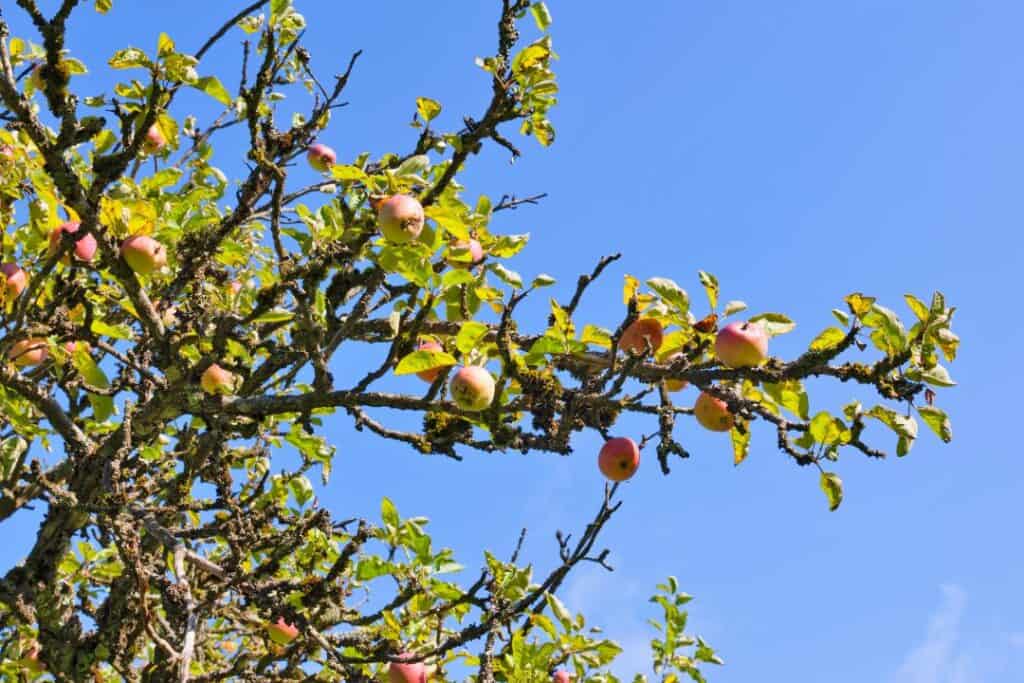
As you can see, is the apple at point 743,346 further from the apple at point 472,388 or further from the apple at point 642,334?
the apple at point 472,388

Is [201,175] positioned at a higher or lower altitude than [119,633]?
higher

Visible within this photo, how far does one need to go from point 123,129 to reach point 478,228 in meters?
1.52

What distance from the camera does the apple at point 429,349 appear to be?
364cm

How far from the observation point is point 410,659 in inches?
161

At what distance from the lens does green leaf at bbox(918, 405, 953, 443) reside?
124 inches

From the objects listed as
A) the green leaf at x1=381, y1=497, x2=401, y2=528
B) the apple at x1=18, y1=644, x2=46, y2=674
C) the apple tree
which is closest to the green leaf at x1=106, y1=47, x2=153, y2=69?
the apple tree

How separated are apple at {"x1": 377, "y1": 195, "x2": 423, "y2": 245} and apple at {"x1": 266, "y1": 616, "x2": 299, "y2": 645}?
2394 millimetres

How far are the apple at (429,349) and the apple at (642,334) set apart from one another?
752mm

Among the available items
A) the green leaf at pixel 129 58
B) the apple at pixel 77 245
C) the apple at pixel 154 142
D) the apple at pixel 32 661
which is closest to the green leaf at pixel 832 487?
the green leaf at pixel 129 58

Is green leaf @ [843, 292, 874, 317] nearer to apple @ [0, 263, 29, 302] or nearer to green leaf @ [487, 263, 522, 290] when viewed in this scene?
green leaf @ [487, 263, 522, 290]

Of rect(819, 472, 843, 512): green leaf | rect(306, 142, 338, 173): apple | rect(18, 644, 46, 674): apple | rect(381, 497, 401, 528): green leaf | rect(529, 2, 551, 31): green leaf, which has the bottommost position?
rect(18, 644, 46, 674): apple

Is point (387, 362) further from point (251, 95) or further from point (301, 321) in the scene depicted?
point (251, 95)

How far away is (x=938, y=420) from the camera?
315 centimetres

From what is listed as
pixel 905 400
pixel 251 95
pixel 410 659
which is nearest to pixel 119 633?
pixel 410 659
